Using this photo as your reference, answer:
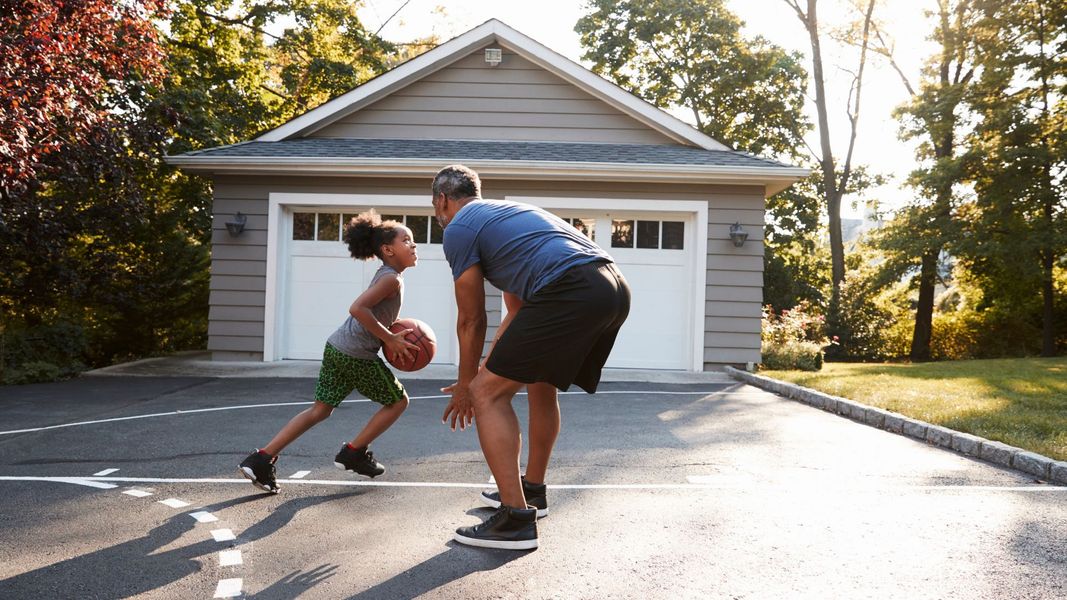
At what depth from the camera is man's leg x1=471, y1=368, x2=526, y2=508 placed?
134 inches

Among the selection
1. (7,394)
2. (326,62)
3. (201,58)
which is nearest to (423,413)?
(7,394)

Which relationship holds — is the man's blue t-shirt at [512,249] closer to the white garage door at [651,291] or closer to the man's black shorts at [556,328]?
the man's black shorts at [556,328]

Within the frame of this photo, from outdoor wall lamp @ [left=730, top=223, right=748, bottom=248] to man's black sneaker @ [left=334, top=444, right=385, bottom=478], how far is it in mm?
8289

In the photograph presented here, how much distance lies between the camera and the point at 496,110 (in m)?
13.4

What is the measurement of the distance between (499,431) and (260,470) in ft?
5.16

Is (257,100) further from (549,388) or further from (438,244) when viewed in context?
(549,388)

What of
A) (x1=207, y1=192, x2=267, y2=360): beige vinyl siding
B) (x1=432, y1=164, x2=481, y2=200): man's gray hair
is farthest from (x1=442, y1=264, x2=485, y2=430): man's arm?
(x1=207, y1=192, x2=267, y2=360): beige vinyl siding

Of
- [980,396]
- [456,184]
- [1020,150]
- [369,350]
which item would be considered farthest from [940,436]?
[1020,150]

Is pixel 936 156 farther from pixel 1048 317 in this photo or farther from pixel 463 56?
pixel 463 56

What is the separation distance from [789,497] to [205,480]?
3.29 metres

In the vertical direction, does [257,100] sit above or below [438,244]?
above

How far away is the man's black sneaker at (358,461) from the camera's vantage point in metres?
4.61

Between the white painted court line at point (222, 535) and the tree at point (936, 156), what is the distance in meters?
18.9

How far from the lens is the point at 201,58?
1886cm
